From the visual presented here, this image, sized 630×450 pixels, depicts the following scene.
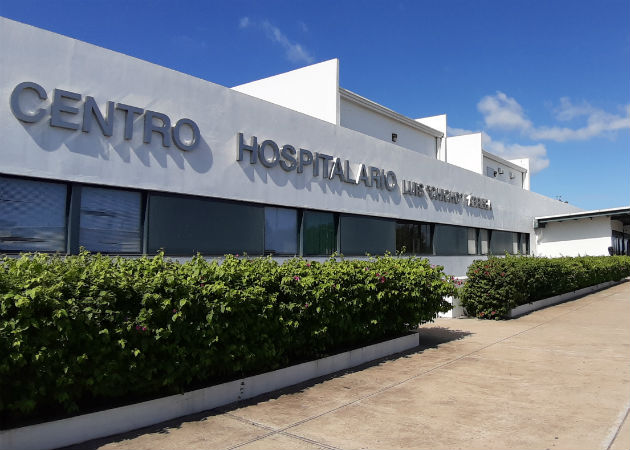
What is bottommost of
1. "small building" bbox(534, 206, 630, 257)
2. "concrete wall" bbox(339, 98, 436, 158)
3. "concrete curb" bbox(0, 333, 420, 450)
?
"concrete curb" bbox(0, 333, 420, 450)

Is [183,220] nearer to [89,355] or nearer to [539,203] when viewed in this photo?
[89,355]

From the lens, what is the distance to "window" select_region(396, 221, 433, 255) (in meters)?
15.5

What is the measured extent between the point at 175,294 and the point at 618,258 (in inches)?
1057

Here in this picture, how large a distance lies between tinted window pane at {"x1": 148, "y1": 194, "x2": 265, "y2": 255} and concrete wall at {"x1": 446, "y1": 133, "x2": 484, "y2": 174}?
17674 mm

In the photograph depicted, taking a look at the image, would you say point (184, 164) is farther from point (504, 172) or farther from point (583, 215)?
point (583, 215)

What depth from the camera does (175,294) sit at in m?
4.88

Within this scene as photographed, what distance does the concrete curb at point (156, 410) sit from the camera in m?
4.02

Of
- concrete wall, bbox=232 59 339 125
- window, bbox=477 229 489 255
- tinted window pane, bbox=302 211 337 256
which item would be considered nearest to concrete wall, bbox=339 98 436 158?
concrete wall, bbox=232 59 339 125

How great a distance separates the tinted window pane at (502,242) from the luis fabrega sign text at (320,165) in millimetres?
6666

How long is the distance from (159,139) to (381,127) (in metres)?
10.6

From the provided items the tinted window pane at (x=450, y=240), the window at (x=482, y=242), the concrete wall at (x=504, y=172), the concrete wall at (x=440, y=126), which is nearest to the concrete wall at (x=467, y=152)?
the concrete wall at (x=504, y=172)

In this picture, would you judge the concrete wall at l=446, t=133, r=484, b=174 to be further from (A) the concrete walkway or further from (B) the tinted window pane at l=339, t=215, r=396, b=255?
(A) the concrete walkway

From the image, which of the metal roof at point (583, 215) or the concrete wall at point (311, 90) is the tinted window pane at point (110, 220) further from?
the metal roof at point (583, 215)

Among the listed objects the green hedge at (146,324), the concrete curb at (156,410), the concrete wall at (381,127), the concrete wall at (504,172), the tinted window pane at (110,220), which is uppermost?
the concrete wall at (504,172)
